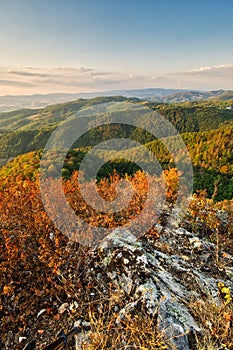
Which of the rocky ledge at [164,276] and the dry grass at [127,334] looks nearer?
the dry grass at [127,334]

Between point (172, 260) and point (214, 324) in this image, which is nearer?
point (214, 324)

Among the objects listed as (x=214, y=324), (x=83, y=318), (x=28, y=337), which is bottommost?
(x=28, y=337)

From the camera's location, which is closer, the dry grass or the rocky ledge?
the dry grass

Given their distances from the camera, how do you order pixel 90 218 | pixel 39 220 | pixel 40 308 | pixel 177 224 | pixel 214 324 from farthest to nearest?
pixel 177 224 → pixel 90 218 → pixel 39 220 → pixel 40 308 → pixel 214 324

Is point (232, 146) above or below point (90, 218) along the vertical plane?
below

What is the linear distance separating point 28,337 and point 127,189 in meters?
4.78

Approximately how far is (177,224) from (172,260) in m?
2.02

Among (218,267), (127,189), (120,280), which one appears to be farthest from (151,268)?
(127,189)

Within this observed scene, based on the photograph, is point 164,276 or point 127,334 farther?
point 164,276

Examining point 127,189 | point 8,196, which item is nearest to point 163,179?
point 127,189

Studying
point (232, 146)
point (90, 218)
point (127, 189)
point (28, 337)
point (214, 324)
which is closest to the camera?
point (214, 324)

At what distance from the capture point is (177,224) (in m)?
6.87

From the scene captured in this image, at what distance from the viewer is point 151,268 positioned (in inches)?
172

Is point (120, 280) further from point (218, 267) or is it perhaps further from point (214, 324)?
point (218, 267)
